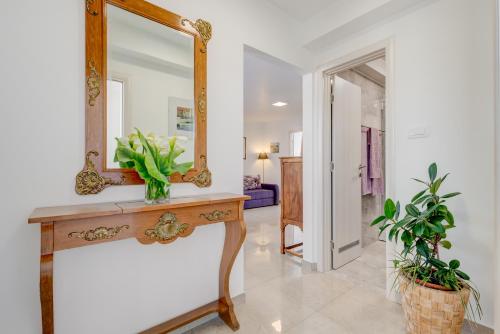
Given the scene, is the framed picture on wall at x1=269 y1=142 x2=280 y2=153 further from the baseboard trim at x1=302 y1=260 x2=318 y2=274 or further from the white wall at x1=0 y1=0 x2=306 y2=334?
the white wall at x1=0 y1=0 x2=306 y2=334

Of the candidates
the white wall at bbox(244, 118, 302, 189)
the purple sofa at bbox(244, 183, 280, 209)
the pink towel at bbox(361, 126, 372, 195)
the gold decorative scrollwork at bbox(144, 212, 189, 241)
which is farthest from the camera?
the white wall at bbox(244, 118, 302, 189)

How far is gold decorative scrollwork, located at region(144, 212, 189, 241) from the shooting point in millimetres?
1289

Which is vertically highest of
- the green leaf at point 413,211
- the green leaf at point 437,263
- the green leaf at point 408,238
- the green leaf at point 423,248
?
the green leaf at point 413,211

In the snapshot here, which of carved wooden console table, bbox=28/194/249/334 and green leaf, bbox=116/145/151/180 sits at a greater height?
green leaf, bbox=116/145/151/180

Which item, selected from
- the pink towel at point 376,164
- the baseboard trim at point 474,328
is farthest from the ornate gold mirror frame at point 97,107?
the pink towel at point 376,164

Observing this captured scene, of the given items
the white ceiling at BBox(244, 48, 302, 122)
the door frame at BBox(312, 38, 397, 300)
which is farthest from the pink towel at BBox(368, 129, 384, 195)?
the white ceiling at BBox(244, 48, 302, 122)

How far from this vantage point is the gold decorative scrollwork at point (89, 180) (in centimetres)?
129

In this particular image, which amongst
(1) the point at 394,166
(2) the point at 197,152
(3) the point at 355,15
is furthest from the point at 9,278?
(3) the point at 355,15

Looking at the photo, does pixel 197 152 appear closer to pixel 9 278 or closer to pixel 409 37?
pixel 9 278

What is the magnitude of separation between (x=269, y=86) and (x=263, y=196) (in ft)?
10.3

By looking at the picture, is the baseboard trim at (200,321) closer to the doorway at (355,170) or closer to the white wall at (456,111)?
the doorway at (355,170)

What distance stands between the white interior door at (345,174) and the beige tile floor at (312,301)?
22cm

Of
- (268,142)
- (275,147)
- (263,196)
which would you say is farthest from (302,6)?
(268,142)

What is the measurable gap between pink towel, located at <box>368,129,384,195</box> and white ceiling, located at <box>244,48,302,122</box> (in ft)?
4.53
